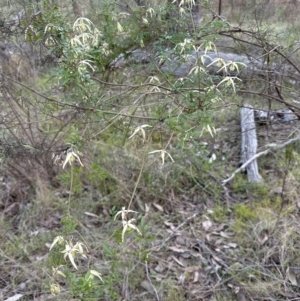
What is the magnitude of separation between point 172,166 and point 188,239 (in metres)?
0.65

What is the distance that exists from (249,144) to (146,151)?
178 cm

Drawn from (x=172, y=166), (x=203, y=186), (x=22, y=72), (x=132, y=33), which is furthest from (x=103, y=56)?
(x=203, y=186)

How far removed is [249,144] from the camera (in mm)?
3512

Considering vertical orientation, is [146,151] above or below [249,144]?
above

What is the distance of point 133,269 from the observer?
8.52 feet

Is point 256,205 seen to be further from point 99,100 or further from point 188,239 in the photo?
point 99,100

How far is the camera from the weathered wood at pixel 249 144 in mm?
3301

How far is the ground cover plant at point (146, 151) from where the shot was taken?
1771 millimetres

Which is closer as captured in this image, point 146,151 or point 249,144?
point 146,151

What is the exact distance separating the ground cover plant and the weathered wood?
84 mm

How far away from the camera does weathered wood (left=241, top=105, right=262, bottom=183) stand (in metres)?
3.30

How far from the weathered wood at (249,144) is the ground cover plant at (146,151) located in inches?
3.3

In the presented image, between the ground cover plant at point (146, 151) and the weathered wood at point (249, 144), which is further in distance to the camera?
the weathered wood at point (249, 144)

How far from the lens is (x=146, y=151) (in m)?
1.99
